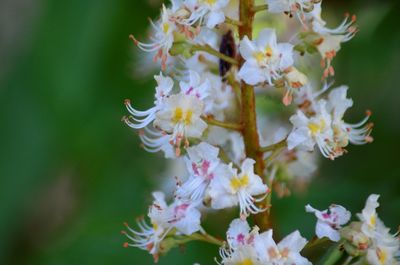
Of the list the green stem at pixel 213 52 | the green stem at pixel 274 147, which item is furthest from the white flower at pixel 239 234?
the green stem at pixel 213 52

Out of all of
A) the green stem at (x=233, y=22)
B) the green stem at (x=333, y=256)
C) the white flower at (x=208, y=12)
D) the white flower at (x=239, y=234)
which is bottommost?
the green stem at (x=333, y=256)

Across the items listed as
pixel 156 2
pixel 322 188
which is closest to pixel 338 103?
pixel 322 188

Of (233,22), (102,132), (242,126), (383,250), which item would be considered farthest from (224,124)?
(102,132)

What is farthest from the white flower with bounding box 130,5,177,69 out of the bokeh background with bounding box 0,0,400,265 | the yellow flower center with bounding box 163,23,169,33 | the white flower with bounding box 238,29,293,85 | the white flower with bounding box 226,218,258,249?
the bokeh background with bounding box 0,0,400,265

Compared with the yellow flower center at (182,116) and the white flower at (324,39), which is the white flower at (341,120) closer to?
the white flower at (324,39)

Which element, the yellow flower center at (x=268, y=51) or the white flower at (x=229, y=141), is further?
the white flower at (x=229, y=141)

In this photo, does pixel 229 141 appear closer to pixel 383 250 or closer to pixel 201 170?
pixel 201 170

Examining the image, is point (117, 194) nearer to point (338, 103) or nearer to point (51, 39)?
point (51, 39)
